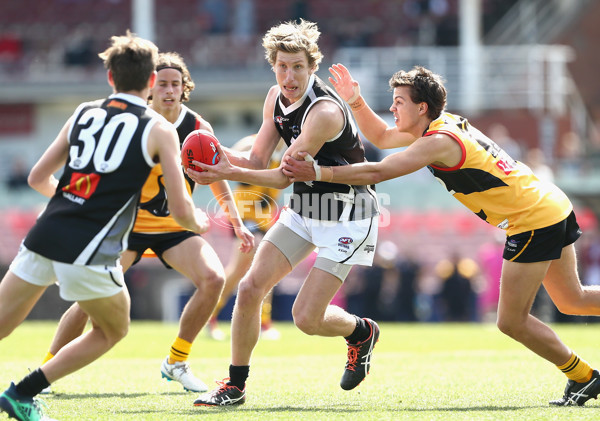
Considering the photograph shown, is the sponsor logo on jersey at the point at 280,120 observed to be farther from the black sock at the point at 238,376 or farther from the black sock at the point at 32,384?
the black sock at the point at 32,384

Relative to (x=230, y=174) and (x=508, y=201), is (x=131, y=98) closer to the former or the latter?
(x=230, y=174)

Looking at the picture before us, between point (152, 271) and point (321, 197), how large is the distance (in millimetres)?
12369

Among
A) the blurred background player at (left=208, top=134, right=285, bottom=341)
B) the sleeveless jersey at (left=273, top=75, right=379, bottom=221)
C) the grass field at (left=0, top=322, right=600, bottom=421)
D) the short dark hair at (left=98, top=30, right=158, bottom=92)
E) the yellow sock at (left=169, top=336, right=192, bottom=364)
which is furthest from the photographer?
the blurred background player at (left=208, top=134, right=285, bottom=341)

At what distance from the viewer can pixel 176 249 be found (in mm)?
6848

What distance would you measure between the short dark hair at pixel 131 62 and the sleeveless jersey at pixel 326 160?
138 centimetres

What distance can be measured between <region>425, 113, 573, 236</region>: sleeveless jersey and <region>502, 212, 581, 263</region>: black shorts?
0.13 ft

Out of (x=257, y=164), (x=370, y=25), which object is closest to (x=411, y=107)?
(x=257, y=164)

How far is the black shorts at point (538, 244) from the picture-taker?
Answer: 5988 millimetres

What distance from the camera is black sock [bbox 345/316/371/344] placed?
261 inches

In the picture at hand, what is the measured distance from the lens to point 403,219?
18844 mm

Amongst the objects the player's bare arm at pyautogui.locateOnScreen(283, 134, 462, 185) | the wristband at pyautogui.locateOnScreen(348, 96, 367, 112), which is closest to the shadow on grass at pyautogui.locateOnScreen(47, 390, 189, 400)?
the player's bare arm at pyautogui.locateOnScreen(283, 134, 462, 185)

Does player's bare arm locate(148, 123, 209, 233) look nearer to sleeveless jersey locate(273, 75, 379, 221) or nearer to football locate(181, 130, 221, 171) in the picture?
football locate(181, 130, 221, 171)

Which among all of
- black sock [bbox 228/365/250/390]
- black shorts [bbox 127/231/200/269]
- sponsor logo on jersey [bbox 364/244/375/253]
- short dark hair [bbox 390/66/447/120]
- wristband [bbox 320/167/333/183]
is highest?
short dark hair [bbox 390/66/447/120]

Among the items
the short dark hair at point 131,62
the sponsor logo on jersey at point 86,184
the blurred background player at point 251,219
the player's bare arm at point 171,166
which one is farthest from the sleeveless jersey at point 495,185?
the blurred background player at point 251,219
